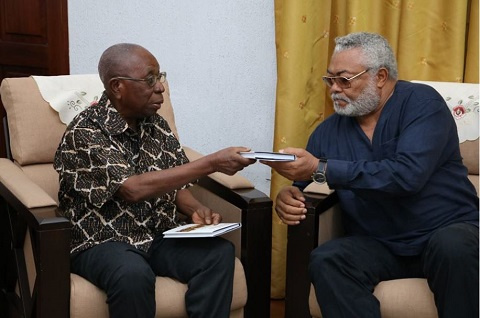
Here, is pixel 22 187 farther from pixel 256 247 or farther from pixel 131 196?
pixel 256 247

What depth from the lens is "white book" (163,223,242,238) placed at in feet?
7.65

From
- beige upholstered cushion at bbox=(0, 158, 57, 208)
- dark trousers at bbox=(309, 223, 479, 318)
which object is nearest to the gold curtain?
dark trousers at bbox=(309, 223, 479, 318)

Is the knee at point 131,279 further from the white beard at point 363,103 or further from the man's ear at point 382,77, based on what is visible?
the man's ear at point 382,77

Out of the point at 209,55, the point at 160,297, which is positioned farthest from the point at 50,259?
the point at 209,55

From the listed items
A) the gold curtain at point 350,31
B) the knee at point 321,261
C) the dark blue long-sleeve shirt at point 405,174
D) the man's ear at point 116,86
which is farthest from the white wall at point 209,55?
the knee at point 321,261

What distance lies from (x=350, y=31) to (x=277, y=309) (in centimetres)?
122

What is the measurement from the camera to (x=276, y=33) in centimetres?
327

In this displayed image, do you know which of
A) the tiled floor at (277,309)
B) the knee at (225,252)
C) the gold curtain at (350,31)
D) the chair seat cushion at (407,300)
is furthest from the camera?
the tiled floor at (277,309)

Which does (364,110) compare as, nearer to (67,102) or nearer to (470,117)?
(470,117)

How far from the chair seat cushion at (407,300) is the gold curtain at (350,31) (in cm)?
109

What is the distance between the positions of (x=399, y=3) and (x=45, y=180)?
5.18 feet

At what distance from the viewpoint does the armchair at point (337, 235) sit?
7.41 ft

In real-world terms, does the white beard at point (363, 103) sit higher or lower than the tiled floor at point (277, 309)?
higher

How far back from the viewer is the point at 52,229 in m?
2.12
